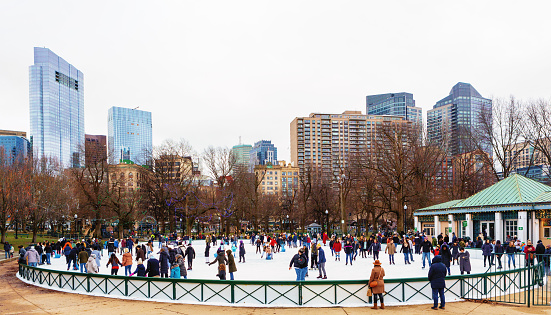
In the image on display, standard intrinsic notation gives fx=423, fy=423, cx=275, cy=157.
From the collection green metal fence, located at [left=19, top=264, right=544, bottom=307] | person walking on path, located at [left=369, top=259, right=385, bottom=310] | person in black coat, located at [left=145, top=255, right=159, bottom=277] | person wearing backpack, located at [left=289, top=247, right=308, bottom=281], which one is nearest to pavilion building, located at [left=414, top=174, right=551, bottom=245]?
green metal fence, located at [left=19, top=264, right=544, bottom=307]

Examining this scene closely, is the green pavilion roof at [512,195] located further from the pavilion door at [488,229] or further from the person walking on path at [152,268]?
the person walking on path at [152,268]

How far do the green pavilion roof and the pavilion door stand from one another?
146cm

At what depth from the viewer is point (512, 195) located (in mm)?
31516

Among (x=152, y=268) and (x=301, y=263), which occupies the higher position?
(x=152, y=268)

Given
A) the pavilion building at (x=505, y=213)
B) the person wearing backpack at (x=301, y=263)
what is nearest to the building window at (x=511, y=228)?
the pavilion building at (x=505, y=213)

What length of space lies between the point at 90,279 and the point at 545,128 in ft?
143

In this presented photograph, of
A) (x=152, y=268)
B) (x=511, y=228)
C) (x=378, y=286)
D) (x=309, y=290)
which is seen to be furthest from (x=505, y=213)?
(x=152, y=268)

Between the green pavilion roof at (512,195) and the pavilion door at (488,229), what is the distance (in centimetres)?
146

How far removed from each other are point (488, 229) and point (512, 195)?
3.19 meters

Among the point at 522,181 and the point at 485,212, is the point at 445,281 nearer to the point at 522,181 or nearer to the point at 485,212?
the point at 485,212

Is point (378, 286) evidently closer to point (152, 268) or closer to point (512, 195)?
point (152, 268)

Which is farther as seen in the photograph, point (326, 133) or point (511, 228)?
point (326, 133)

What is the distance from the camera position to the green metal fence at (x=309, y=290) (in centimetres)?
1283

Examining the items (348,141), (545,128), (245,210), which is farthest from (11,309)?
(348,141)
